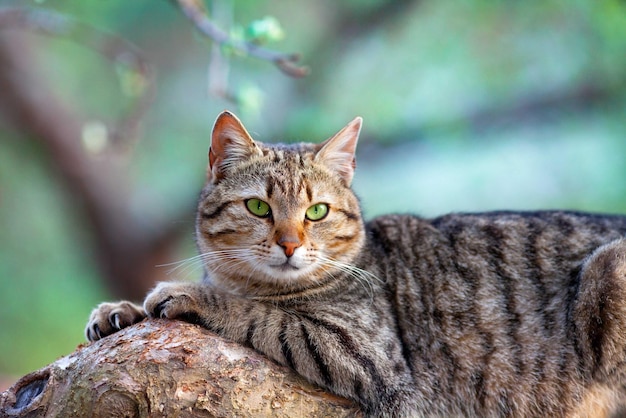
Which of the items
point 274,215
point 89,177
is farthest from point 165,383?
point 89,177

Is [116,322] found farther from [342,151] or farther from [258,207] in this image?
[342,151]

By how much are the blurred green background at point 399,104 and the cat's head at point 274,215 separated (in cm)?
255

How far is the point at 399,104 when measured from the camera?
18.5 ft

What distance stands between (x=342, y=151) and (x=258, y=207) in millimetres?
488

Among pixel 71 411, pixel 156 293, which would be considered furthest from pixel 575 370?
pixel 71 411

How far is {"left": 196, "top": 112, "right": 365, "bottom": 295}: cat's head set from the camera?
8.37ft

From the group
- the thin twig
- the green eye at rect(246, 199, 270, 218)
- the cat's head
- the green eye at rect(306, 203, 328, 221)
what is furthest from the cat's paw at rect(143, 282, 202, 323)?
the thin twig

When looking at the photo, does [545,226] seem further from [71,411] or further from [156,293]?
[71,411]

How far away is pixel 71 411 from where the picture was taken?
6.89 ft

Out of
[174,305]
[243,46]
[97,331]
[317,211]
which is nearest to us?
[174,305]

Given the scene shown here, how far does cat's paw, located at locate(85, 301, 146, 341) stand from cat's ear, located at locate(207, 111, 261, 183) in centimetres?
66

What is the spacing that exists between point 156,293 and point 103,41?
124 inches

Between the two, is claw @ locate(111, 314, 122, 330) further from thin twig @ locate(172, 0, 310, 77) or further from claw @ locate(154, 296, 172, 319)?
thin twig @ locate(172, 0, 310, 77)

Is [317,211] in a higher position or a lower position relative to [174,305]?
A: higher
